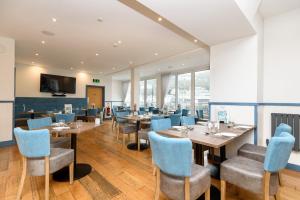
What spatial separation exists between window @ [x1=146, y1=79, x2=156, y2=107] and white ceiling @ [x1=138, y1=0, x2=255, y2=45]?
7.65 metres

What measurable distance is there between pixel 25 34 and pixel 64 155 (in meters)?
3.78

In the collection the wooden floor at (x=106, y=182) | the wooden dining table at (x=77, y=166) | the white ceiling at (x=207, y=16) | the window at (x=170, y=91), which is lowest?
the wooden floor at (x=106, y=182)

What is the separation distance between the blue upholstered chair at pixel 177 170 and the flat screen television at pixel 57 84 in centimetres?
820

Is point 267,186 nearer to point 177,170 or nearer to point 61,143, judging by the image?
point 177,170

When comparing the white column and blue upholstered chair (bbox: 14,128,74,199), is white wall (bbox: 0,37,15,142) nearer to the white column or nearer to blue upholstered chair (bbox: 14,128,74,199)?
blue upholstered chair (bbox: 14,128,74,199)

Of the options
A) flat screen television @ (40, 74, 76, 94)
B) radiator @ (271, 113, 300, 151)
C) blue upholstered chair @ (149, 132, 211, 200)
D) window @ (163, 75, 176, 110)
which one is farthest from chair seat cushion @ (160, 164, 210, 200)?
flat screen television @ (40, 74, 76, 94)

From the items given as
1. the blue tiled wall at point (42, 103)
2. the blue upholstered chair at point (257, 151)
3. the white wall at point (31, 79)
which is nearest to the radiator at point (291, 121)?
the blue upholstered chair at point (257, 151)

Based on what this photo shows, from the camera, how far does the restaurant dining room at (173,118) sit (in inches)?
65.8

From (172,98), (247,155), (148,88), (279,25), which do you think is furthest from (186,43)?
(148,88)

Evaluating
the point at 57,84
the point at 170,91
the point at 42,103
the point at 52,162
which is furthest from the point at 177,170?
the point at 57,84

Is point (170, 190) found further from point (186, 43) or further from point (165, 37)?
point (186, 43)

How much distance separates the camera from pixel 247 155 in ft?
7.63

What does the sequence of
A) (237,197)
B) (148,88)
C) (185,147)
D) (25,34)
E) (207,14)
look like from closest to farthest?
(185,147), (237,197), (207,14), (25,34), (148,88)

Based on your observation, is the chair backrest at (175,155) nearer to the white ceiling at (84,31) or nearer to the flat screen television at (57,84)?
the white ceiling at (84,31)
